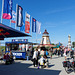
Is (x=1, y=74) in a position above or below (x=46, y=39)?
below

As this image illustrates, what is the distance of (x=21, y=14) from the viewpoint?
19.0 meters

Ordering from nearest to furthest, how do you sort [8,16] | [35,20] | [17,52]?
1. [8,16]
2. [17,52]
3. [35,20]

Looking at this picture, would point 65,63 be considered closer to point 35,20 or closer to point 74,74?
point 74,74

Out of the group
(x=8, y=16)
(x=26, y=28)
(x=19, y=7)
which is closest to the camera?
(x=8, y=16)

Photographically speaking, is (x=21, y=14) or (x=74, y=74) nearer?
(x=74, y=74)

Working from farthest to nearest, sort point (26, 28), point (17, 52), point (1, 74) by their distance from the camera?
point (26, 28) → point (17, 52) → point (1, 74)

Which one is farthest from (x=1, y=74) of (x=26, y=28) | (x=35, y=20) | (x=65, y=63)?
(x=35, y=20)

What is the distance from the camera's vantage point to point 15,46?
17938mm

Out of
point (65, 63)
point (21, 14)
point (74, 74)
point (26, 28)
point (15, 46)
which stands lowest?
point (74, 74)

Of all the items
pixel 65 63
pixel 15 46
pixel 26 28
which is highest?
pixel 26 28

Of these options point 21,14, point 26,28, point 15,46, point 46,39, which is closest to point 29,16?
point 26,28

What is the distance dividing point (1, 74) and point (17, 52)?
29.3 feet

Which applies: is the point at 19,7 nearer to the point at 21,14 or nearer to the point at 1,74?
the point at 21,14

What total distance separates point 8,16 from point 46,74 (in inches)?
378
